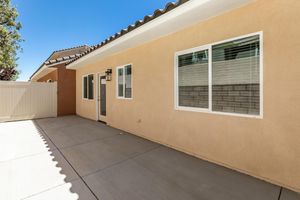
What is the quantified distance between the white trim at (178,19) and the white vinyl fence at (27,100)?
6.87 m

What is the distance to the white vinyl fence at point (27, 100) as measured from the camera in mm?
8625

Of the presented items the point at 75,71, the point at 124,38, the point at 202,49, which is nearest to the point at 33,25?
the point at 75,71

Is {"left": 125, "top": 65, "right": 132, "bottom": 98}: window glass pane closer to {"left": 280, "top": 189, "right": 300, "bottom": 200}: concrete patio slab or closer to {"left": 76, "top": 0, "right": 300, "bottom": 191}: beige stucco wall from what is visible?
{"left": 76, "top": 0, "right": 300, "bottom": 191}: beige stucco wall

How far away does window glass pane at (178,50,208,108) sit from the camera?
3.80 m

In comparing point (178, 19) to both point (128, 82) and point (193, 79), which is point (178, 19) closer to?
point (193, 79)

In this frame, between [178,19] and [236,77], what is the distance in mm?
1855

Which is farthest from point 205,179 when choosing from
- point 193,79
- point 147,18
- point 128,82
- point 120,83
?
point 120,83

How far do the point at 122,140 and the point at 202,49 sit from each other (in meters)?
3.65

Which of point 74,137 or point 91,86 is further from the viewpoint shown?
point 91,86

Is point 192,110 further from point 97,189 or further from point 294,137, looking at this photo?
point 97,189

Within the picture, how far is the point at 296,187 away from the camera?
2.52 meters

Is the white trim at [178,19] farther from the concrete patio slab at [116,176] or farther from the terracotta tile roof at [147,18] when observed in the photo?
the concrete patio slab at [116,176]

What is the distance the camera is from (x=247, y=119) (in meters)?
3.06

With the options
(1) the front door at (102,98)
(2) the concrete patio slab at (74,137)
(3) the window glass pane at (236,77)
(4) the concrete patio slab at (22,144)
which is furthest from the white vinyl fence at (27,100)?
(3) the window glass pane at (236,77)
